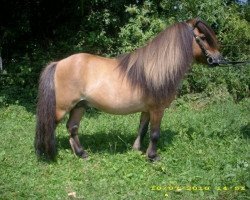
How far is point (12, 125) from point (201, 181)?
14.0ft

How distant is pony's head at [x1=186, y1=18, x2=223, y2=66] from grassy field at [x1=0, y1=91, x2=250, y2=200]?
1382mm

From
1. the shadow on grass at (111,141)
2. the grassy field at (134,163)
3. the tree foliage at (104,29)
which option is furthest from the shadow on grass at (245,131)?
the tree foliage at (104,29)

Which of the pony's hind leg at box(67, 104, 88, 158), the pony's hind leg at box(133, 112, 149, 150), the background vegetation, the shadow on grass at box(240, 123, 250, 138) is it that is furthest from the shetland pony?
the shadow on grass at box(240, 123, 250, 138)

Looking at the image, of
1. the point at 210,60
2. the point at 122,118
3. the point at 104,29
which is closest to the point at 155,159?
the point at 210,60

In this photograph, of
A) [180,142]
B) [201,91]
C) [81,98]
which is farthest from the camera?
[201,91]

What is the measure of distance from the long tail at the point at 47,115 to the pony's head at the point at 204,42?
210 centimetres

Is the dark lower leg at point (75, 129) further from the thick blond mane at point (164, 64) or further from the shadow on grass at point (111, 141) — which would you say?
the thick blond mane at point (164, 64)

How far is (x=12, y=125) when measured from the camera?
7074 millimetres

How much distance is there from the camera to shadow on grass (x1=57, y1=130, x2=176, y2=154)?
18.7 feet

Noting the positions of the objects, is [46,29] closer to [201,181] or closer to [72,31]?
[72,31]

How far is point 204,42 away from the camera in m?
5.01

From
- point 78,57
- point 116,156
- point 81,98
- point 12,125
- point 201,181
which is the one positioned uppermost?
point 78,57

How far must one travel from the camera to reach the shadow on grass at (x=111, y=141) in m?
5.70

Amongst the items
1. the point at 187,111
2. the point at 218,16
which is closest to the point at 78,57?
the point at 187,111
